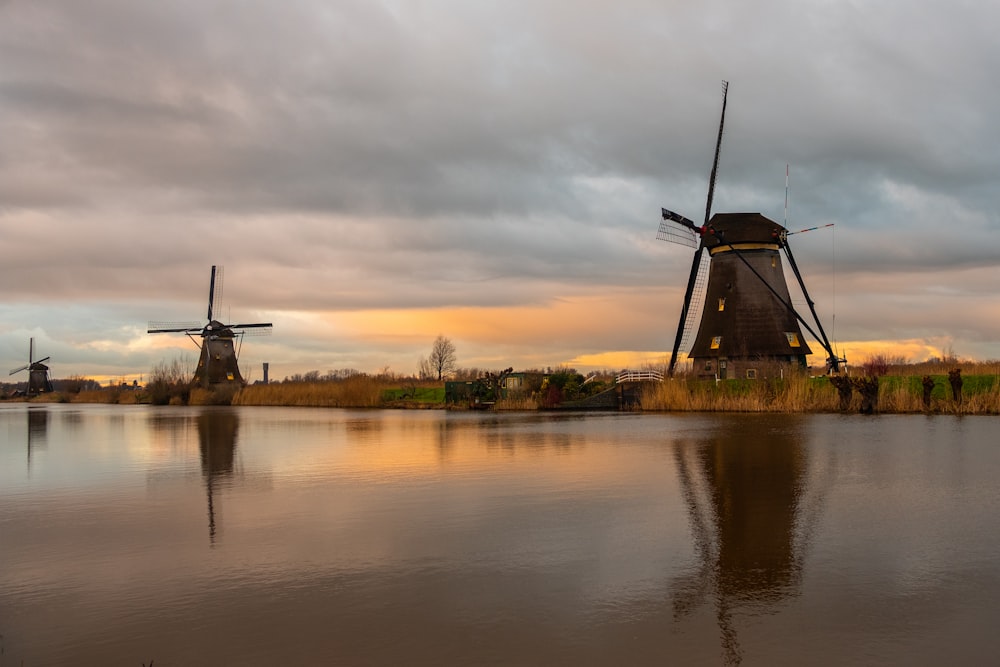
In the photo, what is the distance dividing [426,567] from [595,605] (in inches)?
71.8

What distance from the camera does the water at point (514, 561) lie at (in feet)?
17.6

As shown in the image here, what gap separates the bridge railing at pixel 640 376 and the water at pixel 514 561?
21657 millimetres

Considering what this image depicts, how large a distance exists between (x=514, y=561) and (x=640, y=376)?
30852mm

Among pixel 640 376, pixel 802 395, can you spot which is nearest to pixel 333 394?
pixel 640 376

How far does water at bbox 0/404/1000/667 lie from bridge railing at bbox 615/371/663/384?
2166cm

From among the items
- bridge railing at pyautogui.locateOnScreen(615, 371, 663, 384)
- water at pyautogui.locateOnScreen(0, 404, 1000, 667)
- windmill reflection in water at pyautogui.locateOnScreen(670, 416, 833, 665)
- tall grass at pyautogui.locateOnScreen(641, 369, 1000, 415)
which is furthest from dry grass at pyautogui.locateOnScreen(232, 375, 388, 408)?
windmill reflection in water at pyautogui.locateOnScreen(670, 416, 833, 665)

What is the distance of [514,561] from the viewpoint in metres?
7.48

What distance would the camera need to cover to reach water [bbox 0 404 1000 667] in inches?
212

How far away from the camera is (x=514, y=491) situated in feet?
38.1

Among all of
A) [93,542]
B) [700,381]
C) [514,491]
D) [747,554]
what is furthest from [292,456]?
[700,381]

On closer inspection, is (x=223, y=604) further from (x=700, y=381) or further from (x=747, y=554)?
(x=700, y=381)

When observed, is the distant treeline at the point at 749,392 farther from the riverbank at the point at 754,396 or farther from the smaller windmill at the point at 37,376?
the smaller windmill at the point at 37,376

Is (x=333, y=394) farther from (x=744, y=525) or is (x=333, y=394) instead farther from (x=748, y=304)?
(x=744, y=525)

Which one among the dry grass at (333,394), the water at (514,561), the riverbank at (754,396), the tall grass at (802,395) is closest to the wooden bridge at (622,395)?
the riverbank at (754,396)
